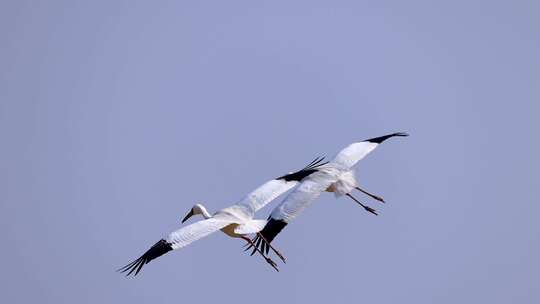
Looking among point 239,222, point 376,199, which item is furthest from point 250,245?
point 376,199

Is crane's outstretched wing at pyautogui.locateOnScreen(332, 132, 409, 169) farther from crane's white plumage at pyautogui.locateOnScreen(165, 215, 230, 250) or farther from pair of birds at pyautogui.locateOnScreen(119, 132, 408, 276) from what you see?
crane's white plumage at pyautogui.locateOnScreen(165, 215, 230, 250)

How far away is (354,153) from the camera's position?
30.5 metres

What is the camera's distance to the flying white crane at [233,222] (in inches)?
971

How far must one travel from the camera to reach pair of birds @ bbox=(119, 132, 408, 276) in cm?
2503

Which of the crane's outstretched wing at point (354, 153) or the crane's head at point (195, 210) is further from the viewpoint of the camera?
the crane's outstretched wing at point (354, 153)

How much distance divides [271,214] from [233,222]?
0.74 meters

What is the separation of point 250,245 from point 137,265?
3.31 m

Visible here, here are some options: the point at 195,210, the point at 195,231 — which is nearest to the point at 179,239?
the point at 195,231

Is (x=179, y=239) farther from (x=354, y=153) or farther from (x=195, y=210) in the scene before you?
(x=354, y=153)

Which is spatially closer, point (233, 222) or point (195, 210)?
point (233, 222)

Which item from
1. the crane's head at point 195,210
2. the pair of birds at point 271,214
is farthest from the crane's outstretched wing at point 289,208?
the crane's head at point 195,210

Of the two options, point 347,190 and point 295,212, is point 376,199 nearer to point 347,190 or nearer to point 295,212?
point 347,190

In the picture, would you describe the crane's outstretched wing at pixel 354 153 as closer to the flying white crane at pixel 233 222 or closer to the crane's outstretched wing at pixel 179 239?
the flying white crane at pixel 233 222

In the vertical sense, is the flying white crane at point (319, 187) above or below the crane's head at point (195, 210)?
below
